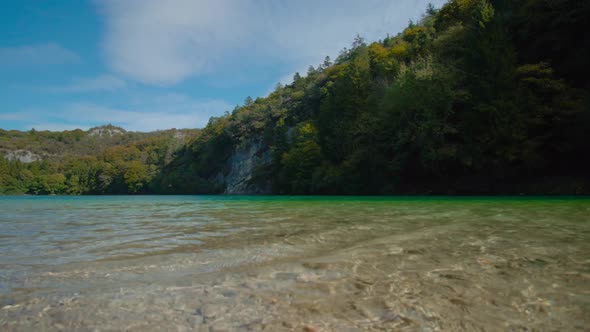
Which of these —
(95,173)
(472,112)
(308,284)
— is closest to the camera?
(308,284)

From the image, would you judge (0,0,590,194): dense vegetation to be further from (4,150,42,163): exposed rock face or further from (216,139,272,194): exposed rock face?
(4,150,42,163): exposed rock face

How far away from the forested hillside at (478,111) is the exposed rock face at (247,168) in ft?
63.3

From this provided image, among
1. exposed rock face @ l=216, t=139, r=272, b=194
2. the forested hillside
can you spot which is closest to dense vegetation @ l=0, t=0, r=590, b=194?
the forested hillside

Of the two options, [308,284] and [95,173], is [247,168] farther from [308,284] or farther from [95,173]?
[95,173]

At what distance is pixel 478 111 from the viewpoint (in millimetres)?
24844

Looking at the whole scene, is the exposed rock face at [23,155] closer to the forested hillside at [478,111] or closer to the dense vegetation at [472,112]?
the dense vegetation at [472,112]

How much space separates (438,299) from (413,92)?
29.1m

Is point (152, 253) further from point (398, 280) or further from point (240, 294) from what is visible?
point (398, 280)

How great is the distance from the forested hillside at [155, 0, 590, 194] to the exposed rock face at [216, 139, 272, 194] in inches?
759

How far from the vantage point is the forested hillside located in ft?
73.1

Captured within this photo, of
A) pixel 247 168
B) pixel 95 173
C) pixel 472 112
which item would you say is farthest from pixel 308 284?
pixel 95 173

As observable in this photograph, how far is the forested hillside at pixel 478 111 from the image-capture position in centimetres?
2228

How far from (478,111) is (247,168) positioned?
149 feet

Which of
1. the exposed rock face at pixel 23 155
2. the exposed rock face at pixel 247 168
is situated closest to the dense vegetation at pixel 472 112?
the exposed rock face at pixel 247 168
